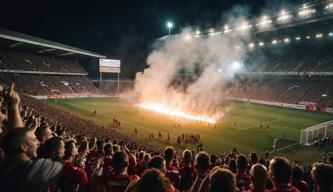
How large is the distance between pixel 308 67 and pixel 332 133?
30.4 metres

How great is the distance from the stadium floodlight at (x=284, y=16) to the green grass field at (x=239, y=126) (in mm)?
16391

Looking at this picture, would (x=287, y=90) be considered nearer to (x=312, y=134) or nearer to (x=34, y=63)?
(x=312, y=134)

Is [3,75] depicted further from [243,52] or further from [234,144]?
[243,52]

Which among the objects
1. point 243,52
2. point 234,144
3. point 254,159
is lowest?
point 234,144

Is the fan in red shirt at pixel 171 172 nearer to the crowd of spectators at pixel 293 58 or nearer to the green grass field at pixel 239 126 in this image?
the green grass field at pixel 239 126

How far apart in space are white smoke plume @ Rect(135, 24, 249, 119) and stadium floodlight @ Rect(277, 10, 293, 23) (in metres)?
9.14

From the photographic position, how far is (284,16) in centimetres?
4959

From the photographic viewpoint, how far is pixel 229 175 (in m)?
→ 2.80

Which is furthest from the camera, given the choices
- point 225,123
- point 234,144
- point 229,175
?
point 225,123

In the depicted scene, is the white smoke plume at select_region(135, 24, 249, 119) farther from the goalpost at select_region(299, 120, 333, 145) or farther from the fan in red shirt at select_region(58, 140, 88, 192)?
the fan in red shirt at select_region(58, 140, 88, 192)

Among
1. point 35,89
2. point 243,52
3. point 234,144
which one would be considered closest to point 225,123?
point 234,144

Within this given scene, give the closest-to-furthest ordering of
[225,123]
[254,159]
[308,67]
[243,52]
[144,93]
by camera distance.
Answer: [254,159] < [225,123] < [308,67] < [144,93] < [243,52]

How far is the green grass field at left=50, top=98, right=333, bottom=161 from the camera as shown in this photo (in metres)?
25.8

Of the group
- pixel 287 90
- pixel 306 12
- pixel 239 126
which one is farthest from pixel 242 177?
pixel 287 90
